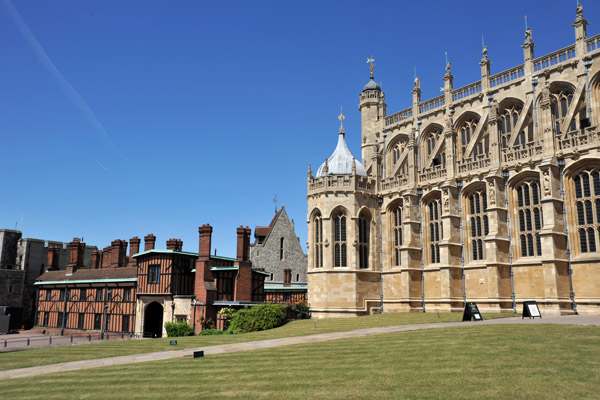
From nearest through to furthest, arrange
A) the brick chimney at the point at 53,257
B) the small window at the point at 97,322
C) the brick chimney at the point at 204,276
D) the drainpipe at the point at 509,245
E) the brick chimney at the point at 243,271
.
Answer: the drainpipe at the point at 509,245, the brick chimney at the point at 204,276, the brick chimney at the point at 243,271, the small window at the point at 97,322, the brick chimney at the point at 53,257

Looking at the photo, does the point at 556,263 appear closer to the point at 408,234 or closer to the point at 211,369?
the point at 408,234

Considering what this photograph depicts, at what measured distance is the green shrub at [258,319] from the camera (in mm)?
26781

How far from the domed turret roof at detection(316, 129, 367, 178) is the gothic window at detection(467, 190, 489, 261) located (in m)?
9.21

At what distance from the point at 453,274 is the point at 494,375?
848 inches

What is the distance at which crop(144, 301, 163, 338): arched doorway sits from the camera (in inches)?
1368

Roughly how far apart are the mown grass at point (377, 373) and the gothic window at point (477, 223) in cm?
1538

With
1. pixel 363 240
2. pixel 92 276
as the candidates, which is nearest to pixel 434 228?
pixel 363 240

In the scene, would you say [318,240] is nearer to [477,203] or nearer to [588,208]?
[477,203]

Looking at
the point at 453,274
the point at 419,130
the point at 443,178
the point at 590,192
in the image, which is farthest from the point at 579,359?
the point at 419,130

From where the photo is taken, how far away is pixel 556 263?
83.7ft

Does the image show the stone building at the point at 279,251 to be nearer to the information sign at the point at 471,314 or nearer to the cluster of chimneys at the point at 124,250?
the cluster of chimneys at the point at 124,250

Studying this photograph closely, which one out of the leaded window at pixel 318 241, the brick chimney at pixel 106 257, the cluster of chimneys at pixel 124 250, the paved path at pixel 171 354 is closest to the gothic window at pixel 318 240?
the leaded window at pixel 318 241

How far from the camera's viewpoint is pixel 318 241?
3619 centimetres

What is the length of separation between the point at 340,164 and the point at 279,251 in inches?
654
